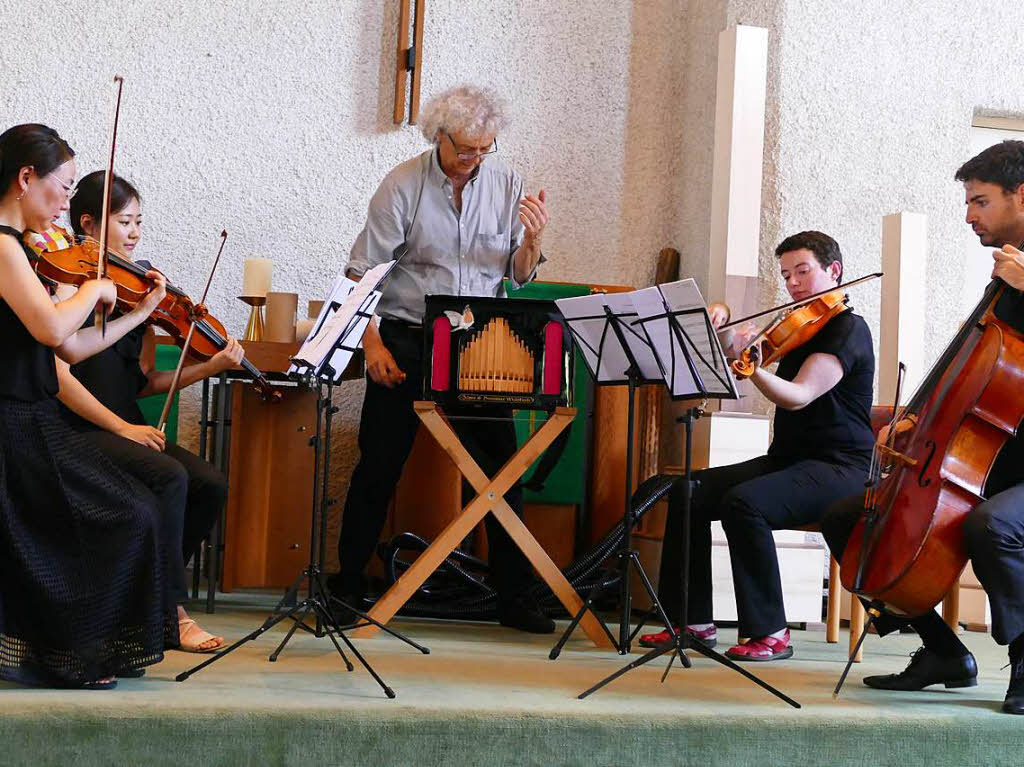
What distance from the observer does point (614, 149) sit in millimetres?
4711

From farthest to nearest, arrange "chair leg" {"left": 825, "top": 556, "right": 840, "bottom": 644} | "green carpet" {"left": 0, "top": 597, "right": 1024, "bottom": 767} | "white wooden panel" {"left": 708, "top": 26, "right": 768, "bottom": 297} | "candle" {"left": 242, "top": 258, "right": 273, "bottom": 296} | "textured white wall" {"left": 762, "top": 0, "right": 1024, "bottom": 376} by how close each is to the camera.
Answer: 1. "textured white wall" {"left": 762, "top": 0, "right": 1024, "bottom": 376}
2. "candle" {"left": 242, "top": 258, "right": 273, "bottom": 296}
3. "white wooden panel" {"left": 708, "top": 26, "right": 768, "bottom": 297}
4. "chair leg" {"left": 825, "top": 556, "right": 840, "bottom": 644}
5. "green carpet" {"left": 0, "top": 597, "right": 1024, "bottom": 767}

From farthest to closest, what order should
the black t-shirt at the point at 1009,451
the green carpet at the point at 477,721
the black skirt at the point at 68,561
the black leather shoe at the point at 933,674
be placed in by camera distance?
the black leather shoe at the point at 933,674, the black t-shirt at the point at 1009,451, the black skirt at the point at 68,561, the green carpet at the point at 477,721

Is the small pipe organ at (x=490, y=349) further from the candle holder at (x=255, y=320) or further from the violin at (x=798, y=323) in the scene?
the candle holder at (x=255, y=320)

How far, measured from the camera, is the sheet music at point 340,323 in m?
2.68

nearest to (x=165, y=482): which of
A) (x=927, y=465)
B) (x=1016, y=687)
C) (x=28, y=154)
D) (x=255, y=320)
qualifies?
(x=28, y=154)

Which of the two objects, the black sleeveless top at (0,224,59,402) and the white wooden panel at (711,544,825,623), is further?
the white wooden panel at (711,544,825,623)

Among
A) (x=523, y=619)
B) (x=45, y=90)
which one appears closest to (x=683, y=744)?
(x=523, y=619)

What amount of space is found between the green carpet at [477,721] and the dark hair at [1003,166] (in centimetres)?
122

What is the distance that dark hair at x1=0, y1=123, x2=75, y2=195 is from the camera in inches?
97.3

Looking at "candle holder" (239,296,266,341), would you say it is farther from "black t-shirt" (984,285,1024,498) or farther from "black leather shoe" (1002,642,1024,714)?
"black leather shoe" (1002,642,1024,714)

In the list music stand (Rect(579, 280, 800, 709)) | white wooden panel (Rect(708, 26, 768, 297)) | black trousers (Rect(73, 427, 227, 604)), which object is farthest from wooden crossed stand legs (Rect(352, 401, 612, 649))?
white wooden panel (Rect(708, 26, 768, 297))

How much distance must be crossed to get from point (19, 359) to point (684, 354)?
1.51 meters

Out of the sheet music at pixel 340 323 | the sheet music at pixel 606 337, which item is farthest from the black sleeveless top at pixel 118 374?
the sheet music at pixel 606 337

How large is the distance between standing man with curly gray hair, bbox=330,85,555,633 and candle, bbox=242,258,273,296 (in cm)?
60
